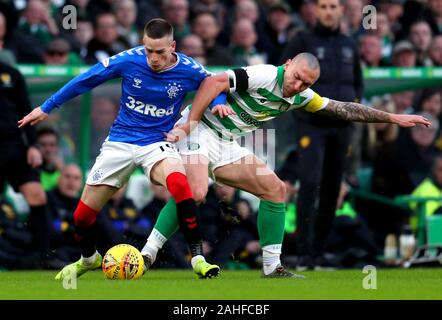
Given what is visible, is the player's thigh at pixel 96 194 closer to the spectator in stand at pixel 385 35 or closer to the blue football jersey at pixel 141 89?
the blue football jersey at pixel 141 89

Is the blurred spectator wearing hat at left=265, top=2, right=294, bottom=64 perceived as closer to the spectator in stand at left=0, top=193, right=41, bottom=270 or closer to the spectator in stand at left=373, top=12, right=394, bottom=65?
the spectator in stand at left=373, top=12, right=394, bottom=65

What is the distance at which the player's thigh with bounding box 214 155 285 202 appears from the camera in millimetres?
10867

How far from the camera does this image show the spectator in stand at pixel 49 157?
1450 centimetres

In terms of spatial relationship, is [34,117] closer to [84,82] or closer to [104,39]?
[84,82]

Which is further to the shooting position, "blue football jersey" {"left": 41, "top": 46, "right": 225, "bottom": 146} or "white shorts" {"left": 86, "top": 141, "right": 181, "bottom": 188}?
"white shorts" {"left": 86, "top": 141, "right": 181, "bottom": 188}

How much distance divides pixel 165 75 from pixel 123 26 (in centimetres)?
625

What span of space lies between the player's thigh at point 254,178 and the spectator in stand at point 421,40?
24.9ft

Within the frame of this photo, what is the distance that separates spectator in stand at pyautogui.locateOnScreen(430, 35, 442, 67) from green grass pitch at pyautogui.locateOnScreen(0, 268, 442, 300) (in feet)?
23.1

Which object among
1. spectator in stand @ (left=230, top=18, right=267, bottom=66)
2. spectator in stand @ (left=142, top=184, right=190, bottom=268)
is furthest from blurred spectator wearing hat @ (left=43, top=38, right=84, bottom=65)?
spectator in stand @ (left=230, top=18, right=267, bottom=66)

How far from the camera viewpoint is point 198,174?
10844 millimetres

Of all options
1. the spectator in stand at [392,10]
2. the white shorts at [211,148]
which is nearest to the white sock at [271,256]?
the white shorts at [211,148]

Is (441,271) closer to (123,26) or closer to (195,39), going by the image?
(195,39)

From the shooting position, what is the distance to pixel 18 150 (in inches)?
515
